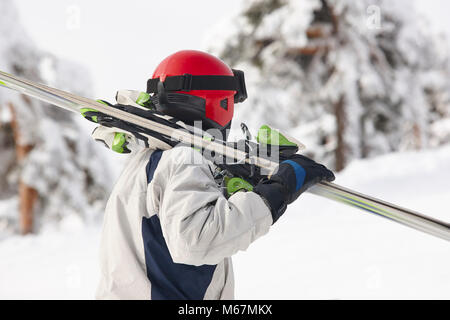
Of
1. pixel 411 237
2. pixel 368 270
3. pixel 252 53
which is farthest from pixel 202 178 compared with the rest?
pixel 252 53

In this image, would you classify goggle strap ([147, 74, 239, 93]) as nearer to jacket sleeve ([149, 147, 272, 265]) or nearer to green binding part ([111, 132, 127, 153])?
green binding part ([111, 132, 127, 153])

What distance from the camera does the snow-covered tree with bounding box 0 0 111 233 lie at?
8.41m

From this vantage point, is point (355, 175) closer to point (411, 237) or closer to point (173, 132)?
point (411, 237)

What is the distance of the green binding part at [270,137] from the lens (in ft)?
5.65

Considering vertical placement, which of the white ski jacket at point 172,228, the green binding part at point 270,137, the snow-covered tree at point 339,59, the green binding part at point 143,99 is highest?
the snow-covered tree at point 339,59

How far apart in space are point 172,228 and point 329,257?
4065 mm

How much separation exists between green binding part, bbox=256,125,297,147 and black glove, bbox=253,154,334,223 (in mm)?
158

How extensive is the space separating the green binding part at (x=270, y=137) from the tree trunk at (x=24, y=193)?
8.60 m

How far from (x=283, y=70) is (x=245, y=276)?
7366mm

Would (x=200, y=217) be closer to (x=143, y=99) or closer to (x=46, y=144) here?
(x=143, y=99)

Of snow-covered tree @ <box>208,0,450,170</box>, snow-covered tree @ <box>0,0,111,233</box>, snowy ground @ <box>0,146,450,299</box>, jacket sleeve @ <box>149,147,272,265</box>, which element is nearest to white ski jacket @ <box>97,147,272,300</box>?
jacket sleeve @ <box>149,147,272,265</box>

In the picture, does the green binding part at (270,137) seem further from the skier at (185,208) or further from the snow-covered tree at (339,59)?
the snow-covered tree at (339,59)

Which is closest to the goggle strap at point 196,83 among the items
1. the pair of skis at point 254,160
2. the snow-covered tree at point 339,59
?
the pair of skis at point 254,160

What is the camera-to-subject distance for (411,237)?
5.15 metres
